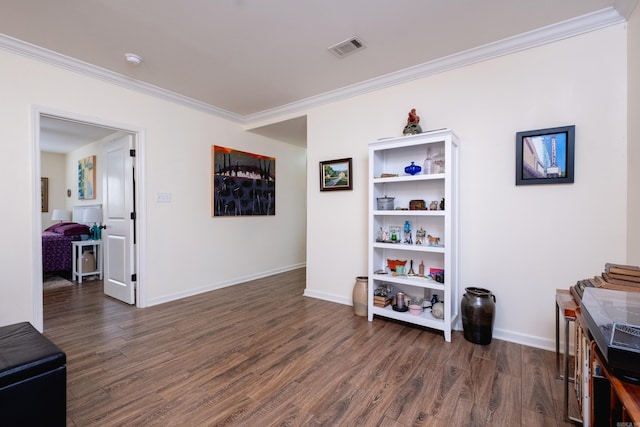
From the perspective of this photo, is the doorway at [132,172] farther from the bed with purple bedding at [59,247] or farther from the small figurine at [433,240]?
the small figurine at [433,240]

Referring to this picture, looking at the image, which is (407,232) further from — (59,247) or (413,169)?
(59,247)

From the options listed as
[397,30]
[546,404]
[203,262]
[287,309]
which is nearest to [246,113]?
[203,262]

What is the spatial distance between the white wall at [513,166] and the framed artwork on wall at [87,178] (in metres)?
5.56

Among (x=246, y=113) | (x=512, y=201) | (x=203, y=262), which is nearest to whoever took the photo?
(x=512, y=201)

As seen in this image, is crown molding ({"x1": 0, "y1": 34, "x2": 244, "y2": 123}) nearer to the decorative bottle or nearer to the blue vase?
the blue vase

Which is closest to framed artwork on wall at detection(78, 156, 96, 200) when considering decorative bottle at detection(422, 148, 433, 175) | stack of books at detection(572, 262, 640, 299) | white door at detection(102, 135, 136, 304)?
white door at detection(102, 135, 136, 304)

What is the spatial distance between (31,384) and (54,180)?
7.27m

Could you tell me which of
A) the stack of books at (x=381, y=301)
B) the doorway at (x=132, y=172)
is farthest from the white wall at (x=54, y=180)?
the stack of books at (x=381, y=301)

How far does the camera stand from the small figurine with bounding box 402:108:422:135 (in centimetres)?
278

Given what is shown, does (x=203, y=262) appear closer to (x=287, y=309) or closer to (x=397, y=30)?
(x=287, y=309)

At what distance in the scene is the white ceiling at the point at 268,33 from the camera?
2.04 m

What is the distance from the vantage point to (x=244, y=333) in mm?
2648

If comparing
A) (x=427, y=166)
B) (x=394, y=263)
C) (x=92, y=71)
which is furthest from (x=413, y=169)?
(x=92, y=71)

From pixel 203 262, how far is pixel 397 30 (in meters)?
3.53
